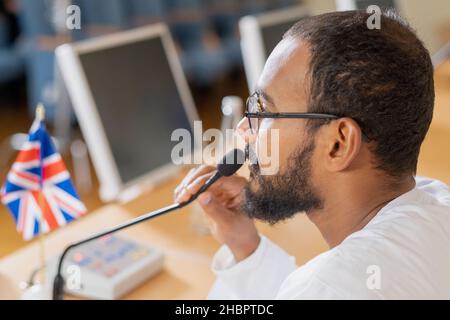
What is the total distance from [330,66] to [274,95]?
0.33 feet

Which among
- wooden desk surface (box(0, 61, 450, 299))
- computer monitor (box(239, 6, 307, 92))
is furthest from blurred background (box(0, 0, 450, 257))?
wooden desk surface (box(0, 61, 450, 299))

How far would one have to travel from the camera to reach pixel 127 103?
146 centimetres

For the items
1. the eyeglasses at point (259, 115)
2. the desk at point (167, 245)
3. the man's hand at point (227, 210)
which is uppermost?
the eyeglasses at point (259, 115)

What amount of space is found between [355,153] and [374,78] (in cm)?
10

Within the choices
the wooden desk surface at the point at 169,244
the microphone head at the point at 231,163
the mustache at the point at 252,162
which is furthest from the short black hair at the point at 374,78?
the wooden desk surface at the point at 169,244

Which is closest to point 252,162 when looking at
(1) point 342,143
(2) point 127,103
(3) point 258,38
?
(1) point 342,143

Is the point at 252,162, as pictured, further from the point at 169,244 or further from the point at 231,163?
the point at 169,244

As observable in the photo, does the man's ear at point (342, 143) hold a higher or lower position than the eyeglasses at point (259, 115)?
lower

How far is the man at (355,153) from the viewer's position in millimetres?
664

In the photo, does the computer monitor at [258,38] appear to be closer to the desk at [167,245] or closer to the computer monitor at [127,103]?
the computer monitor at [127,103]

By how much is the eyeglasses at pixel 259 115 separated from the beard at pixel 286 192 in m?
0.04

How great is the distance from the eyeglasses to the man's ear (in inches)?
0.7

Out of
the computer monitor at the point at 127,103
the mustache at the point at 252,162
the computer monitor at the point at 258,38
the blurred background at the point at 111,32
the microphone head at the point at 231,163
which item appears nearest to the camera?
the mustache at the point at 252,162

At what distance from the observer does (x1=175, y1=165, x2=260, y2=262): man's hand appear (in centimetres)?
109
